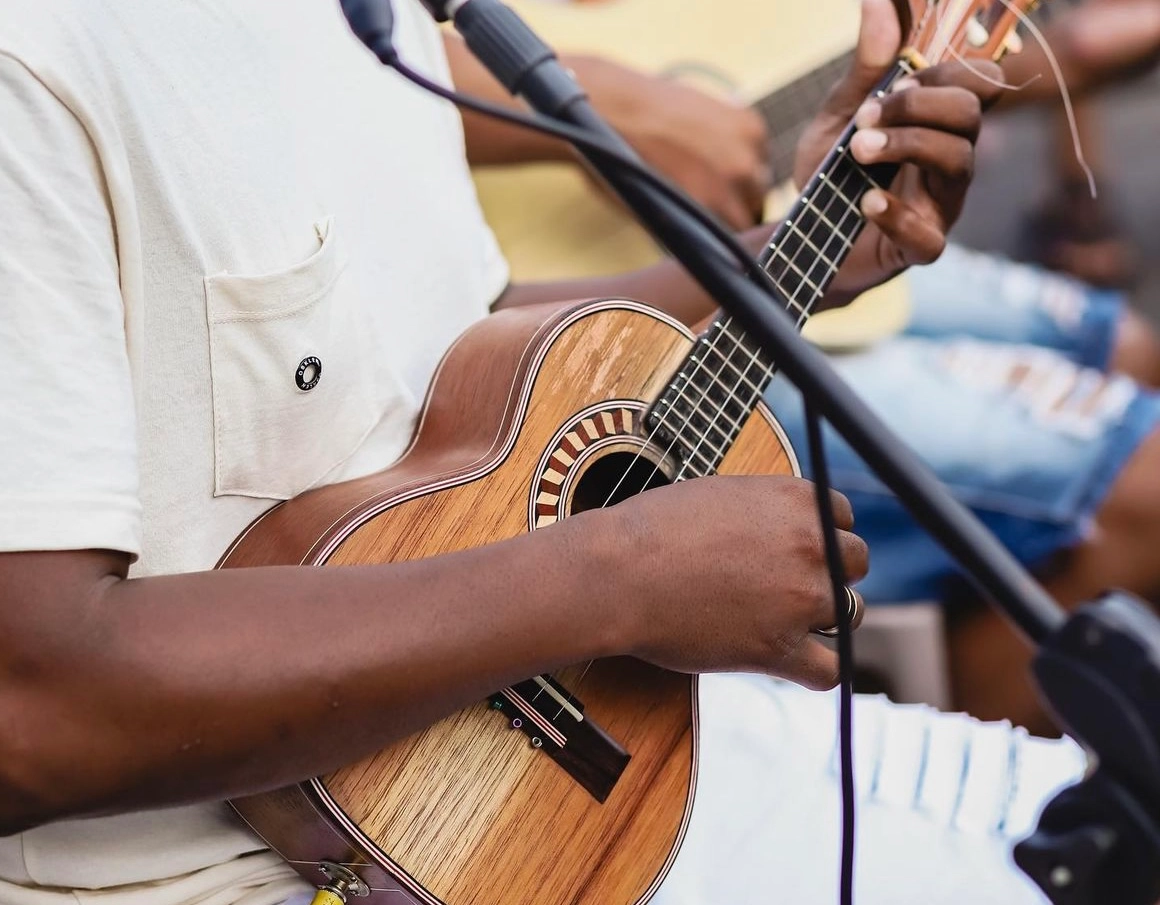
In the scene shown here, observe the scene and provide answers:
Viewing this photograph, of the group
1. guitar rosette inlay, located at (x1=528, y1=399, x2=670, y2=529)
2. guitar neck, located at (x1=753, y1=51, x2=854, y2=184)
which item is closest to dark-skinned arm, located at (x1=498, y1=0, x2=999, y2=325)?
guitar rosette inlay, located at (x1=528, y1=399, x2=670, y2=529)

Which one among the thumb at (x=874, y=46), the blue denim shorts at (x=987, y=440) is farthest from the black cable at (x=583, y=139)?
the blue denim shorts at (x=987, y=440)

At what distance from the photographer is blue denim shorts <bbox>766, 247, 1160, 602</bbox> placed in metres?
1.71

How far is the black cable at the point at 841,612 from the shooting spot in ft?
2.27

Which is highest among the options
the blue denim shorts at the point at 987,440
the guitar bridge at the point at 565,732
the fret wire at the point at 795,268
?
the fret wire at the point at 795,268

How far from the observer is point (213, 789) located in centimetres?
74

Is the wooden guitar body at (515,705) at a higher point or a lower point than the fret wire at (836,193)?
lower

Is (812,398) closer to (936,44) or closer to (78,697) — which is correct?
(78,697)

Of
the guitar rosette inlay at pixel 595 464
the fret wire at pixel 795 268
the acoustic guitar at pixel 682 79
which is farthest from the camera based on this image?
the acoustic guitar at pixel 682 79

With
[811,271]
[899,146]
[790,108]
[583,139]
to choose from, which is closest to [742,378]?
[811,271]

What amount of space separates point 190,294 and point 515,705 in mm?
348

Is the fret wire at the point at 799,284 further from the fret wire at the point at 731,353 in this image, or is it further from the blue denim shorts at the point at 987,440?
the blue denim shorts at the point at 987,440

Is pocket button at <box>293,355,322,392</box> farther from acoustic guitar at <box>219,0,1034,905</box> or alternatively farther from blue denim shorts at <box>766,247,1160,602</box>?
blue denim shorts at <box>766,247,1160,602</box>

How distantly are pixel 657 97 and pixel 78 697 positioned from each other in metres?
1.38

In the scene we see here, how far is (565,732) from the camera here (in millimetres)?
917
